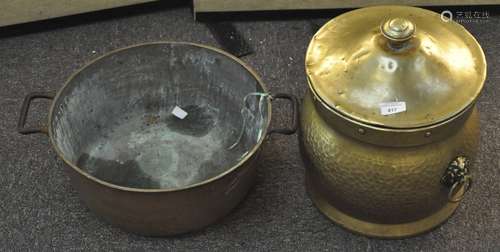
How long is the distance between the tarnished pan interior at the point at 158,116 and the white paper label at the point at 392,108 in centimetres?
28

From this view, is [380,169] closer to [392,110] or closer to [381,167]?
[381,167]

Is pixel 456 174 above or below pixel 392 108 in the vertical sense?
below

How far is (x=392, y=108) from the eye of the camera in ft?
3.26

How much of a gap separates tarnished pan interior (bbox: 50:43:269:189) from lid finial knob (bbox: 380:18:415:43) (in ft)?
0.92

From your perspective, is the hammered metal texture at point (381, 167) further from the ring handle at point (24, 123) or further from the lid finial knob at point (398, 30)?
the ring handle at point (24, 123)

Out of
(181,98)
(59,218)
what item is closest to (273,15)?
(181,98)

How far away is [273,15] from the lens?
164cm

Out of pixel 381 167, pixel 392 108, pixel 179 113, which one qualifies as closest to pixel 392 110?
pixel 392 108

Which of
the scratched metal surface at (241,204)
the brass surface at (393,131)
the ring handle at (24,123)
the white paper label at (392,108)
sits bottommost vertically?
the scratched metal surface at (241,204)

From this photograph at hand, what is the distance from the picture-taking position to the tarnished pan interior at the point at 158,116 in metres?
1.28

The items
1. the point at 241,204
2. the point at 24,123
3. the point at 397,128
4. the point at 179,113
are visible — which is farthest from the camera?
the point at 179,113

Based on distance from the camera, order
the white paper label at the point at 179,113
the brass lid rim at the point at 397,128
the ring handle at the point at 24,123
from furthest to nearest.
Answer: the white paper label at the point at 179,113, the ring handle at the point at 24,123, the brass lid rim at the point at 397,128

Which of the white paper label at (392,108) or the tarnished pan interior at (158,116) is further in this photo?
the tarnished pan interior at (158,116)

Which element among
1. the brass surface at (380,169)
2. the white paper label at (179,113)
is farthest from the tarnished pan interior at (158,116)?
the brass surface at (380,169)
